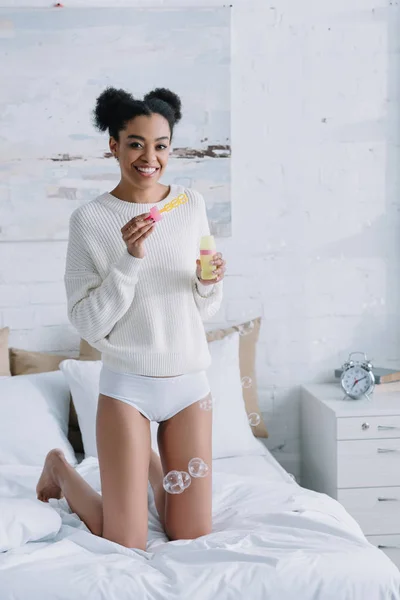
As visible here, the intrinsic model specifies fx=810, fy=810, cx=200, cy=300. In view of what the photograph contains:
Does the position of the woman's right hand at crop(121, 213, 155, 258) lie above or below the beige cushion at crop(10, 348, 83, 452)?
above

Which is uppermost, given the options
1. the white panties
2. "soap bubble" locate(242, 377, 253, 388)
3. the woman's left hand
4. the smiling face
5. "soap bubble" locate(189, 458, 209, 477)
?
the smiling face

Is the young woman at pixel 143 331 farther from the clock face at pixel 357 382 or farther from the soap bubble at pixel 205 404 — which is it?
the clock face at pixel 357 382

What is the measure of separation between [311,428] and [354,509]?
43cm

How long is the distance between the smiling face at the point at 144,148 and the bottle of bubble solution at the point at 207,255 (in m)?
0.21

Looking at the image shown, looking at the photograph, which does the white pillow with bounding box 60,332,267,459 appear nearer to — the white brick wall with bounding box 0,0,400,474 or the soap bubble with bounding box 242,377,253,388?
the soap bubble with bounding box 242,377,253,388

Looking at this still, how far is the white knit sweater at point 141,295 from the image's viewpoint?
6.56 feet

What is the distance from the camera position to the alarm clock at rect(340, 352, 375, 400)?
303 cm

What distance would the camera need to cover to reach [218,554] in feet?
6.01

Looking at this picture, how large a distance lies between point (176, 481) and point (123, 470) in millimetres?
142

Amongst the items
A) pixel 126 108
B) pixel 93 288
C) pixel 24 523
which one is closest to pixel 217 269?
pixel 93 288

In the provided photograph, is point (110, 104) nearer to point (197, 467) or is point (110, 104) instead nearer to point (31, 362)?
point (197, 467)

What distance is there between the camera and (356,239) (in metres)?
3.35

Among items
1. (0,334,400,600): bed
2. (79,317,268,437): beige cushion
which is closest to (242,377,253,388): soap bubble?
(79,317,268,437): beige cushion

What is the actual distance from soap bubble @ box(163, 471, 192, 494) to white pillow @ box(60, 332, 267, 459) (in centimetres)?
75
